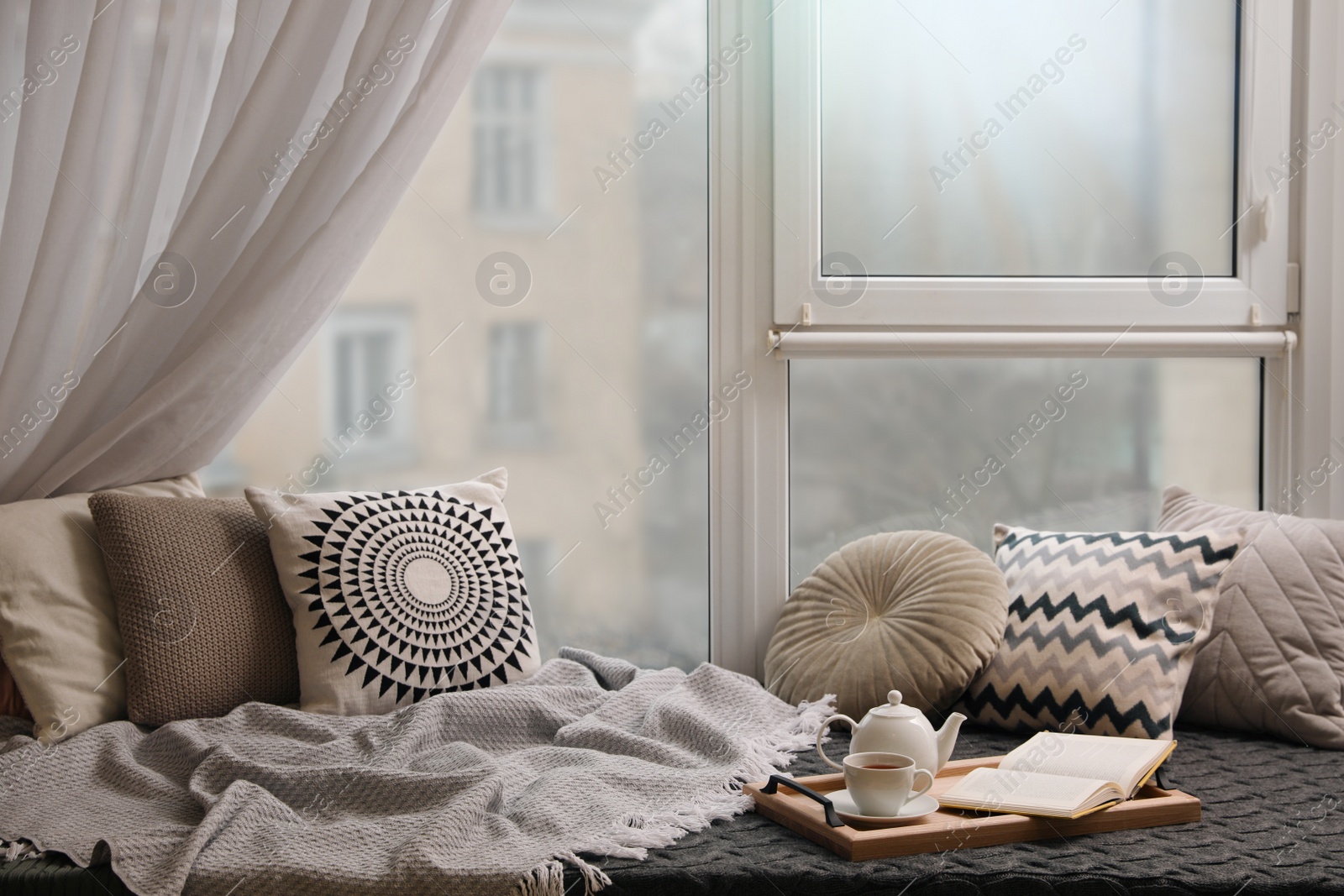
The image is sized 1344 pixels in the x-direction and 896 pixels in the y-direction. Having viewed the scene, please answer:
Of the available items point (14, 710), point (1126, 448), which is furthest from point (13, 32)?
point (1126, 448)

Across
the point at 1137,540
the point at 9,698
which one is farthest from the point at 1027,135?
the point at 9,698

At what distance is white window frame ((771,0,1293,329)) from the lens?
6.66 feet

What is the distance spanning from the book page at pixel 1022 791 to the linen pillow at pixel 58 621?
4.19 ft

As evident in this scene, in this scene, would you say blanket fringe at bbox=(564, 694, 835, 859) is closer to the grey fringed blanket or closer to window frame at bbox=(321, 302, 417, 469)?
the grey fringed blanket

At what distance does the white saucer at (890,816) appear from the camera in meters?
1.22

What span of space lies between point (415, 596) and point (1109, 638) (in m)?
1.15

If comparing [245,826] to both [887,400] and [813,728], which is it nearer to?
[813,728]

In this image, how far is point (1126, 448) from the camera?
2.14 meters

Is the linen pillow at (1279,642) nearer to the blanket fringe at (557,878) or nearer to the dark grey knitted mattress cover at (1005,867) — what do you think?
the dark grey knitted mattress cover at (1005,867)

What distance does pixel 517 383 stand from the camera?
206cm

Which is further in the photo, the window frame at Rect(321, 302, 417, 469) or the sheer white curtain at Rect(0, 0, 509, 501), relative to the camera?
the window frame at Rect(321, 302, 417, 469)

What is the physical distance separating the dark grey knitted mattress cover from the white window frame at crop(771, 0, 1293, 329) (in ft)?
3.50

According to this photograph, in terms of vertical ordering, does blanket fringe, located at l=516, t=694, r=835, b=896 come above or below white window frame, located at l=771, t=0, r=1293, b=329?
below

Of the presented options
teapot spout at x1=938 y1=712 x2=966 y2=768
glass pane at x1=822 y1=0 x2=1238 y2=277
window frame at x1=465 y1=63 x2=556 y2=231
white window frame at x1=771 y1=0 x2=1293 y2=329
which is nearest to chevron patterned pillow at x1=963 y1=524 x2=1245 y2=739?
teapot spout at x1=938 y1=712 x2=966 y2=768
